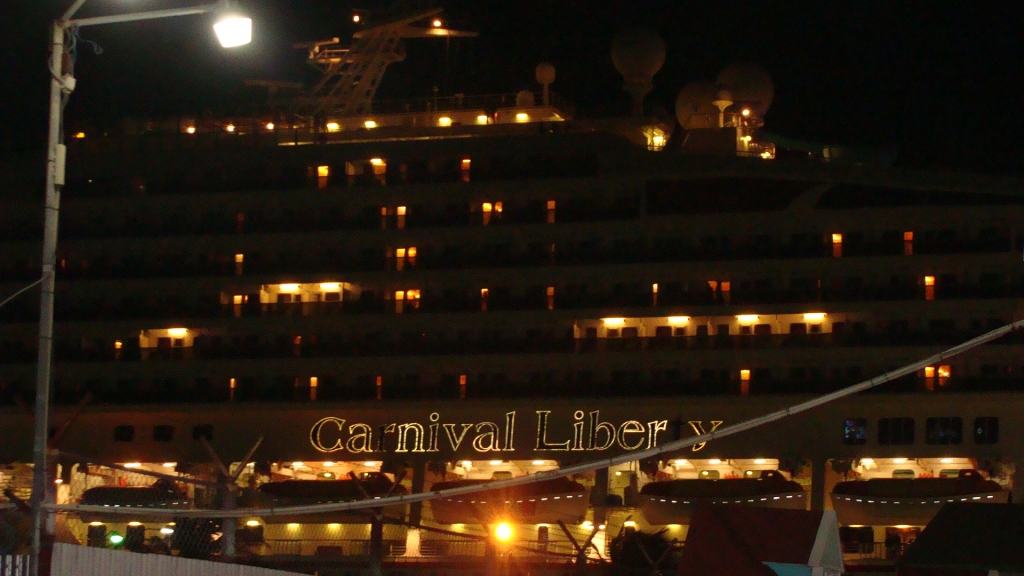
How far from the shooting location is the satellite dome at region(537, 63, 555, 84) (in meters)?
73.0

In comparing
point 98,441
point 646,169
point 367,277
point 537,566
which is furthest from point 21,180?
point 537,566

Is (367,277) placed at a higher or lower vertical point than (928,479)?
higher

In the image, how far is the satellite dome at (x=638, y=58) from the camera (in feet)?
233

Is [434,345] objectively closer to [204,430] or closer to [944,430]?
[204,430]

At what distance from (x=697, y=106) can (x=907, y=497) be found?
23.5 metres

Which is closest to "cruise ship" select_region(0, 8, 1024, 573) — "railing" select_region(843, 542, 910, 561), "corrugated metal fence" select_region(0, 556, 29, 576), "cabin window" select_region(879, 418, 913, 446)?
"cabin window" select_region(879, 418, 913, 446)

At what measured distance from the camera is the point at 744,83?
71.4 m

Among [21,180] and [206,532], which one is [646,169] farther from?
[206,532]

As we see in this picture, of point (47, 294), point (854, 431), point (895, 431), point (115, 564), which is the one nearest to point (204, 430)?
point (854, 431)

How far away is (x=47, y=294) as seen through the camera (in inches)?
604

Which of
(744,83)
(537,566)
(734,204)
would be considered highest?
(744,83)

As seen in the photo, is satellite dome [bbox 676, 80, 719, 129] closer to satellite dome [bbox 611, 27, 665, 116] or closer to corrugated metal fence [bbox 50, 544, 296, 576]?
satellite dome [bbox 611, 27, 665, 116]

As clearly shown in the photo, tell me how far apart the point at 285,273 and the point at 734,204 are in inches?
813

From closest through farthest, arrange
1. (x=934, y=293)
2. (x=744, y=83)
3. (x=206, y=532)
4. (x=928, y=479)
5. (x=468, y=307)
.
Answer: (x=206, y=532) → (x=928, y=479) → (x=934, y=293) → (x=468, y=307) → (x=744, y=83)
